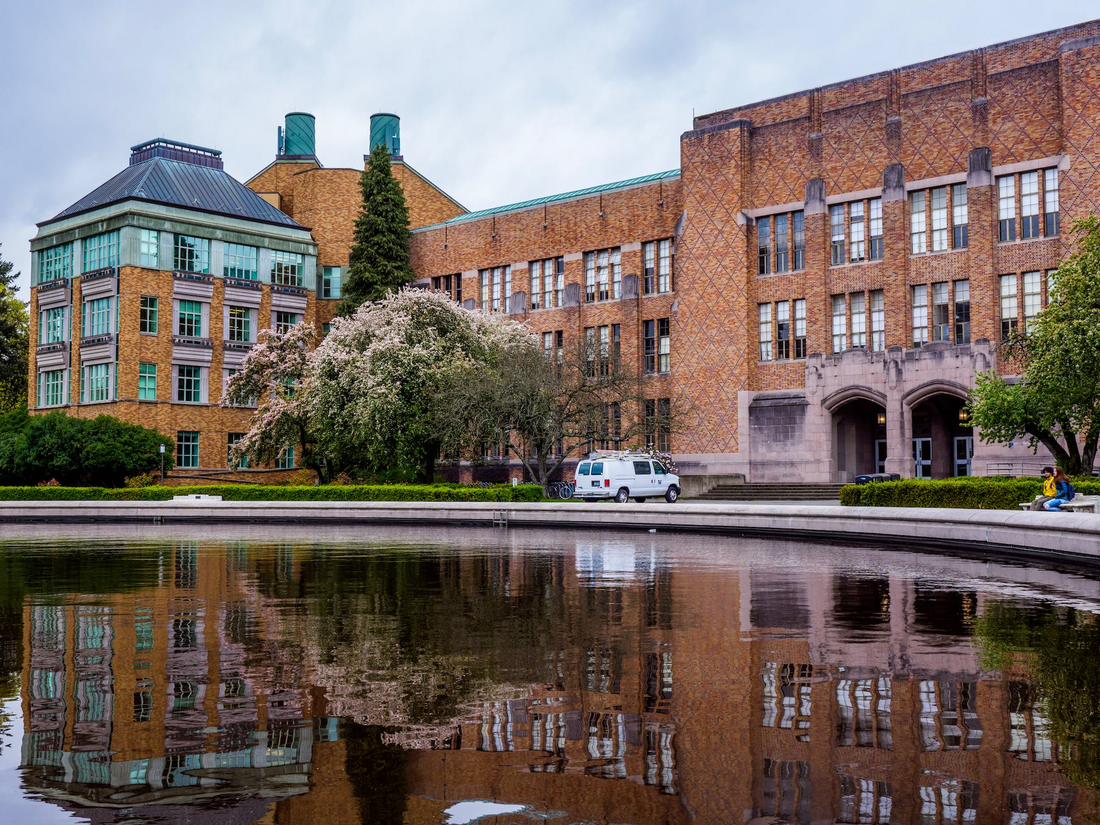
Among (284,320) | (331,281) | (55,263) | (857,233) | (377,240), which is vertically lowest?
(284,320)

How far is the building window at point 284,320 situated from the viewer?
63.4 m

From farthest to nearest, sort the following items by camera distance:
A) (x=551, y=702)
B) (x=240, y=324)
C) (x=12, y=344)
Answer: (x=12, y=344)
(x=240, y=324)
(x=551, y=702)

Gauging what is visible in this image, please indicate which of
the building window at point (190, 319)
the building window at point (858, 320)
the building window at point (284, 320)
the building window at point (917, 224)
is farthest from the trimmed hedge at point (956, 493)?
the building window at point (284, 320)

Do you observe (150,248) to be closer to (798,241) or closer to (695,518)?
(798,241)

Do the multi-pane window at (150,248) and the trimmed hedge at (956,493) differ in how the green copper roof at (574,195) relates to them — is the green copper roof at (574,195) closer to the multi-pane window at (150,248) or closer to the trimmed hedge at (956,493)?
the multi-pane window at (150,248)

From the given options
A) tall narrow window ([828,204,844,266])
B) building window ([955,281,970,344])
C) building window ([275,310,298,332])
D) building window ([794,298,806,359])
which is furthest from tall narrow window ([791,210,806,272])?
building window ([275,310,298,332])

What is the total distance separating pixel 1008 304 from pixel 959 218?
4.12 meters

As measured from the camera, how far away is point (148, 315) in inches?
2261

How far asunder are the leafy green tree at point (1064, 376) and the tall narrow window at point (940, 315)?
1283 centimetres

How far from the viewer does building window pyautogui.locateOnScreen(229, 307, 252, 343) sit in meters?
61.1

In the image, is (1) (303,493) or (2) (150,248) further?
(2) (150,248)

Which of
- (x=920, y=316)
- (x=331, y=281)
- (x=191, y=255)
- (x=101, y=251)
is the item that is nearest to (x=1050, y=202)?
(x=920, y=316)

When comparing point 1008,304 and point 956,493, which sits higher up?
point 1008,304

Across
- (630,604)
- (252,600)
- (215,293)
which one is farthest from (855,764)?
(215,293)
